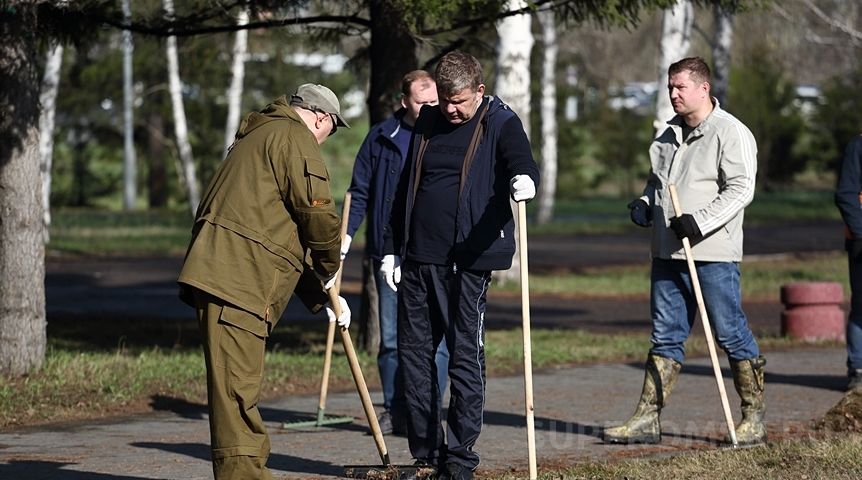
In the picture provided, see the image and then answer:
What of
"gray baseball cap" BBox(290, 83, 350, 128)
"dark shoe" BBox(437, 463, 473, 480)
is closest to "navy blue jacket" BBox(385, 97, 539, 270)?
"gray baseball cap" BBox(290, 83, 350, 128)

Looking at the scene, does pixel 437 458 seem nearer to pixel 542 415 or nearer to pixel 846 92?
pixel 542 415

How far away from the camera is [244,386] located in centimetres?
597

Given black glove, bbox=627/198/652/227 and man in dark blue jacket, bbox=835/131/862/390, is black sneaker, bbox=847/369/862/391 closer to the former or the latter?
man in dark blue jacket, bbox=835/131/862/390

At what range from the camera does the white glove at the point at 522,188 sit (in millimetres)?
6367

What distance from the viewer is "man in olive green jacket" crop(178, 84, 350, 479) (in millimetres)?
5930

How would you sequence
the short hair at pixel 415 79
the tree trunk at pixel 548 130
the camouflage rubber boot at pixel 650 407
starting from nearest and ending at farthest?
1. the camouflage rubber boot at pixel 650 407
2. the short hair at pixel 415 79
3. the tree trunk at pixel 548 130

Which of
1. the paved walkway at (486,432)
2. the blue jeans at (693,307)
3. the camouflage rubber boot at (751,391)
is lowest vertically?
the paved walkway at (486,432)

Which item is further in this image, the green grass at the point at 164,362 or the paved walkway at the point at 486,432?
the green grass at the point at 164,362

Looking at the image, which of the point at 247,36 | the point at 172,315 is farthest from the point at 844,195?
the point at 247,36

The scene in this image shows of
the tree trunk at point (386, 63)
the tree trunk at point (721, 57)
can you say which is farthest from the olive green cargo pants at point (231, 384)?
the tree trunk at point (721, 57)

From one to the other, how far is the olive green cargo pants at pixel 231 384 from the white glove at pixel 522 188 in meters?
1.30

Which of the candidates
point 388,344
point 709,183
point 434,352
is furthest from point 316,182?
point 709,183

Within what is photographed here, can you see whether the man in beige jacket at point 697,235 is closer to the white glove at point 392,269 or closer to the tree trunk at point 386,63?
the white glove at point 392,269

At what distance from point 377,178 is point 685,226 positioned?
6.25ft
